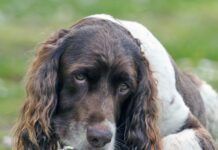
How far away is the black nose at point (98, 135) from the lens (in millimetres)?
8055

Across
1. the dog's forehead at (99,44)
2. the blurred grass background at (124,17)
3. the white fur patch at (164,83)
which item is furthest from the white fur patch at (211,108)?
the blurred grass background at (124,17)

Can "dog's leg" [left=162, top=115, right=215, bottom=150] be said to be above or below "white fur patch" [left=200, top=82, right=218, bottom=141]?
above

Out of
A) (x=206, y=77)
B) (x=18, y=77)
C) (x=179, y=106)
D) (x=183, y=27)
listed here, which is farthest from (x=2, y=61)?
(x=179, y=106)

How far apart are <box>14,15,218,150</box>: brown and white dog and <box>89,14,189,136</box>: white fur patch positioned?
0.78ft

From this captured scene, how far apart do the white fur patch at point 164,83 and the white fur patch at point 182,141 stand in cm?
10

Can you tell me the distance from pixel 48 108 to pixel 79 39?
530mm

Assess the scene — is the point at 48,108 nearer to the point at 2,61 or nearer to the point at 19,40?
the point at 2,61

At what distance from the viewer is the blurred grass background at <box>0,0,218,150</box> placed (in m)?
15.7

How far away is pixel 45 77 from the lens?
858cm

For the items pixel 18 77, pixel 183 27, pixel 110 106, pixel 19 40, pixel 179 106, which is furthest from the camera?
pixel 183 27

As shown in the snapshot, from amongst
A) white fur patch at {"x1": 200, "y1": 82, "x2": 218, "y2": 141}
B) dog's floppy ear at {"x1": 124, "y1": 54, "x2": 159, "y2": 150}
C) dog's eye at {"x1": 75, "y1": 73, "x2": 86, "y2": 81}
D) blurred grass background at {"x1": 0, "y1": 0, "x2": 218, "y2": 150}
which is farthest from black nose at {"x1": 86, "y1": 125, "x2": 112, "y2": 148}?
blurred grass background at {"x1": 0, "y1": 0, "x2": 218, "y2": 150}

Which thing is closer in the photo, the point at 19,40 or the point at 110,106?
the point at 110,106

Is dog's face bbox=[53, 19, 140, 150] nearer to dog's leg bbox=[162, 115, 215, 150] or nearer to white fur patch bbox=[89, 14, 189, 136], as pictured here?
white fur patch bbox=[89, 14, 189, 136]

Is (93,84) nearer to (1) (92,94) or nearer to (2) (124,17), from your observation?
(1) (92,94)
